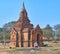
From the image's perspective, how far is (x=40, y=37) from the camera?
164 feet

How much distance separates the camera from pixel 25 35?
4966 cm

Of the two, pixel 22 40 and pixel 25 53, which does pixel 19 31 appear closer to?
pixel 22 40

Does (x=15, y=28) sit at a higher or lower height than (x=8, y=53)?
higher

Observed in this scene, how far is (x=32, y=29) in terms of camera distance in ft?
163

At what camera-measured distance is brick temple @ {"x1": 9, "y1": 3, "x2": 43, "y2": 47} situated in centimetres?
4897

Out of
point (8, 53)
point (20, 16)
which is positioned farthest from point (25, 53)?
point (20, 16)

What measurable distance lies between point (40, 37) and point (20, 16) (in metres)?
6.08

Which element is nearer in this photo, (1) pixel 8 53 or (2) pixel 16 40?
(1) pixel 8 53

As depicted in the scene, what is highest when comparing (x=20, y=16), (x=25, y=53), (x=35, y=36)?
(x=20, y=16)

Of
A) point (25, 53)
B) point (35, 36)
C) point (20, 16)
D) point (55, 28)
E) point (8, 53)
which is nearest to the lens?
point (25, 53)

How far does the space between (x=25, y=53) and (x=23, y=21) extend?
2070 cm

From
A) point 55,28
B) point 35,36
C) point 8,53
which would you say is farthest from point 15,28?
point 55,28

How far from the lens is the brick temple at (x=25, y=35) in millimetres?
48969

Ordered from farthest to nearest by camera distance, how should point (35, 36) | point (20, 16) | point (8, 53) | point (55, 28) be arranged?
point (55, 28) → point (20, 16) → point (35, 36) → point (8, 53)
